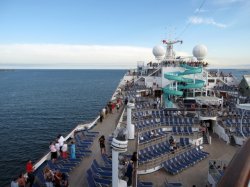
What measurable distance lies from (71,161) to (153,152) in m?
3.66

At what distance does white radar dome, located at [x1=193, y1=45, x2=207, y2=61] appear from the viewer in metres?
34.3

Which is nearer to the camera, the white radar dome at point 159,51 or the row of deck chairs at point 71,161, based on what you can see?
the row of deck chairs at point 71,161

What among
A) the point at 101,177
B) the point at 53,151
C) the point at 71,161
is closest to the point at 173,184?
the point at 101,177

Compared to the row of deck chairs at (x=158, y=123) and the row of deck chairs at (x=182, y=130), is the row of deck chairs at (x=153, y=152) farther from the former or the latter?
the row of deck chairs at (x=158, y=123)

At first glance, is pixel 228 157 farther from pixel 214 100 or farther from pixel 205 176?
pixel 214 100

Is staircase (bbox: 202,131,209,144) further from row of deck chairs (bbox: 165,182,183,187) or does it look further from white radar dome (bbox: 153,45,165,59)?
white radar dome (bbox: 153,45,165,59)

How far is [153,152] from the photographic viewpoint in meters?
12.0

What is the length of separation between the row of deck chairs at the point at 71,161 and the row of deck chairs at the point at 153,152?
8.05ft

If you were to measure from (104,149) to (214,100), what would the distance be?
11325mm

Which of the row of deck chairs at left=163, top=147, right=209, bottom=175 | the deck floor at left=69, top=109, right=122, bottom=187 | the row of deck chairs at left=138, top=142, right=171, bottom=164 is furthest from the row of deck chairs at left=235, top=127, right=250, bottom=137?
the deck floor at left=69, top=109, right=122, bottom=187

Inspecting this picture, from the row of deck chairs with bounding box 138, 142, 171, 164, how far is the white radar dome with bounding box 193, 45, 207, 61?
944 inches

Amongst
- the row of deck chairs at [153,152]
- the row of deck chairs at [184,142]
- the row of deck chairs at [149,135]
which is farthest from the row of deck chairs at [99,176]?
the row of deck chairs at [184,142]

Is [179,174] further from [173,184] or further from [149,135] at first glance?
[149,135]

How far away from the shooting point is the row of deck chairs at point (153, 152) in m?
11.3
